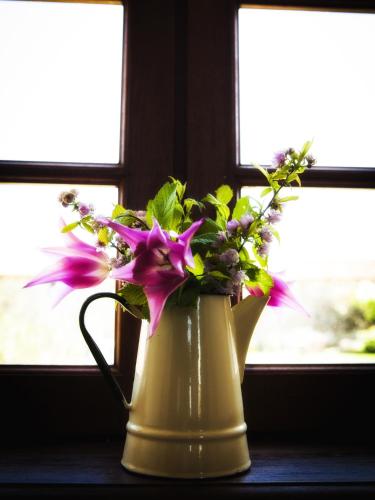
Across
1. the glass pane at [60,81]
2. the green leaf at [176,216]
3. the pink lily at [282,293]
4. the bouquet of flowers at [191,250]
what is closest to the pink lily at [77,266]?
the bouquet of flowers at [191,250]

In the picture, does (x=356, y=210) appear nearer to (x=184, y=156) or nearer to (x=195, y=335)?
(x=184, y=156)

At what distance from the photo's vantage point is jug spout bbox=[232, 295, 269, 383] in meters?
0.71

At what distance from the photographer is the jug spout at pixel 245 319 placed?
0.71m

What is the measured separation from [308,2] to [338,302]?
1.93 feet

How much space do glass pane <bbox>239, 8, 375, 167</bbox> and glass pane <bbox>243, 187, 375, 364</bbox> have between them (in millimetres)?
86

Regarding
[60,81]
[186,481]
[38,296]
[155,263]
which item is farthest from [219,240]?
[60,81]

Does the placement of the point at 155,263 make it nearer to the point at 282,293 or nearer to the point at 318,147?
the point at 282,293

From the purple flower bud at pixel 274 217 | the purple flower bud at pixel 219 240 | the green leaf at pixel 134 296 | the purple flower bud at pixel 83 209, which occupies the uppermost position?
the purple flower bud at pixel 83 209

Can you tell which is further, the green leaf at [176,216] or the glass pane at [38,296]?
the glass pane at [38,296]

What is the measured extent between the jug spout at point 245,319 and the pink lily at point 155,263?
6.8 inches

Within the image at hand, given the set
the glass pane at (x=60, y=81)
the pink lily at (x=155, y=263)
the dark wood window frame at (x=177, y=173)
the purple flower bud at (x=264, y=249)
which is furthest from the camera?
the glass pane at (x=60, y=81)

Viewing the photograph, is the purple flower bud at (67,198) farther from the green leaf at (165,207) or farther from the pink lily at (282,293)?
the pink lily at (282,293)

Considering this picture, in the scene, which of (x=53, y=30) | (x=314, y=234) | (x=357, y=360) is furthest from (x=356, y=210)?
(x=53, y=30)

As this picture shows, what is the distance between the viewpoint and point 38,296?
93 cm
